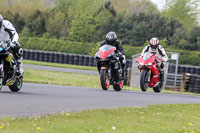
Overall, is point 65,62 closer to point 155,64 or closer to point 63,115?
point 155,64

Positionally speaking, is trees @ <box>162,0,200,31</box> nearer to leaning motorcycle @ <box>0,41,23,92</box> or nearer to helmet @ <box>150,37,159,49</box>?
helmet @ <box>150,37,159,49</box>

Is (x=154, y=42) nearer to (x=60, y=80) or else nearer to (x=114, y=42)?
(x=114, y=42)

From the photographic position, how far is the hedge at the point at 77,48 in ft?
165

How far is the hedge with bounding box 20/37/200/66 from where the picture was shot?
5034 cm

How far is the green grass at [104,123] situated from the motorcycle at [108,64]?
206 inches

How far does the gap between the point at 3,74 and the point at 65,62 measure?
34685 mm

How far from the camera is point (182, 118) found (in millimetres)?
9008

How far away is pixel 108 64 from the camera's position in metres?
14.8

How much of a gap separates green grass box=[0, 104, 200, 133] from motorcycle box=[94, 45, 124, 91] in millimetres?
5239

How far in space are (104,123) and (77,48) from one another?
48.8 metres

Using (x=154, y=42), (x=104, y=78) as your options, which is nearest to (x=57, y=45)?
(x=154, y=42)

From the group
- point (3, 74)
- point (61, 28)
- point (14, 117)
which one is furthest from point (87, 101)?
point (61, 28)

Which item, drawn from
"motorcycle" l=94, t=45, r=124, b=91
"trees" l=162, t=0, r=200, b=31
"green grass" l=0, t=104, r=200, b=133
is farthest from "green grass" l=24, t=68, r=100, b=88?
"trees" l=162, t=0, r=200, b=31

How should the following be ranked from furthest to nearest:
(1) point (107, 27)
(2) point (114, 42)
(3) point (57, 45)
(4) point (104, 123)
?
(1) point (107, 27)
(3) point (57, 45)
(2) point (114, 42)
(4) point (104, 123)
